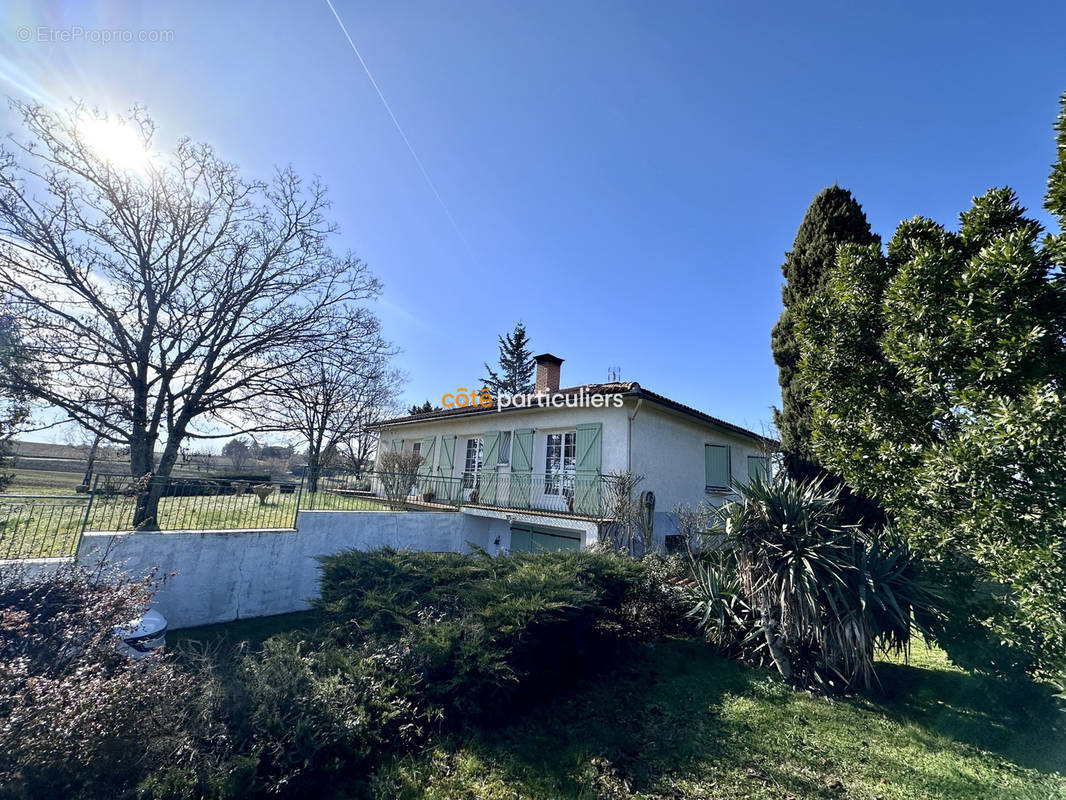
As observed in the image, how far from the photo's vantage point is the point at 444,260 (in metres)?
11.0

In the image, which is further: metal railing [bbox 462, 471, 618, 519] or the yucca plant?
metal railing [bbox 462, 471, 618, 519]

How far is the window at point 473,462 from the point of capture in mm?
15281

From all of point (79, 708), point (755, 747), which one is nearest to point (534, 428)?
point (755, 747)

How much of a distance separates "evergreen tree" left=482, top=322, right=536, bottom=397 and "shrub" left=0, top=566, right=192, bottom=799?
3206cm

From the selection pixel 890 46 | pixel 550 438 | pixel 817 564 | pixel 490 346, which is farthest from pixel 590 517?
pixel 490 346

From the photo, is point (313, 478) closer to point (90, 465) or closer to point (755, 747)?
point (755, 747)

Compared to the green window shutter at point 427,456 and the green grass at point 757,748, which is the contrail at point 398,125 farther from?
the green grass at point 757,748

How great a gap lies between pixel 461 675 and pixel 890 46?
32.8 feet

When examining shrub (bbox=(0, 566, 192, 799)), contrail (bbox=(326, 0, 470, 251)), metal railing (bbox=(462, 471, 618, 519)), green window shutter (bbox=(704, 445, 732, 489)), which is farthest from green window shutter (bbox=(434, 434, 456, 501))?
shrub (bbox=(0, 566, 192, 799))

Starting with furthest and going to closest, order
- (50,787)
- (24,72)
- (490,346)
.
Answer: (490,346) < (24,72) < (50,787)

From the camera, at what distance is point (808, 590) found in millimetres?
4891

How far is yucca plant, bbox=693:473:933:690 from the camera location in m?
4.82

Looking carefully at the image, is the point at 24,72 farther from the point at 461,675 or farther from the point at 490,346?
the point at 490,346

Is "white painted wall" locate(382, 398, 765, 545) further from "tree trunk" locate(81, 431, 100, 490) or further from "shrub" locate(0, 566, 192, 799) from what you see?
"tree trunk" locate(81, 431, 100, 490)
